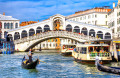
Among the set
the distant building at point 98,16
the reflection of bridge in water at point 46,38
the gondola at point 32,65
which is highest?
the distant building at point 98,16

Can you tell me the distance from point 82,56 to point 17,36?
22.9 meters

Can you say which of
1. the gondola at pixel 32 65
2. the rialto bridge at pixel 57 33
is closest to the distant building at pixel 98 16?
the rialto bridge at pixel 57 33

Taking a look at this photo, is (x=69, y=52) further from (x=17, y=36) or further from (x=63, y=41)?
(x=63, y=41)

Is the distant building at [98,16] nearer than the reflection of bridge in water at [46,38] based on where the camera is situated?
No

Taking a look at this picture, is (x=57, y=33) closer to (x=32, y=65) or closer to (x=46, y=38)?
(x=46, y=38)

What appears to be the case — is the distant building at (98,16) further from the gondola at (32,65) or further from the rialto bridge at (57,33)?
the gondola at (32,65)

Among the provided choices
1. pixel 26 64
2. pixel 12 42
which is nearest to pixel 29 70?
pixel 26 64

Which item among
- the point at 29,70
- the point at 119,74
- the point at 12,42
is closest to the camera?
the point at 119,74

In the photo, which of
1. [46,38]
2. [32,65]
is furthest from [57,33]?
[32,65]

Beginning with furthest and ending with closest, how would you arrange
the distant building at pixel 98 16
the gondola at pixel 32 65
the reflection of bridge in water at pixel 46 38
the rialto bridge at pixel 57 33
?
the distant building at pixel 98 16 → the rialto bridge at pixel 57 33 → the reflection of bridge in water at pixel 46 38 → the gondola at pixel 32 65

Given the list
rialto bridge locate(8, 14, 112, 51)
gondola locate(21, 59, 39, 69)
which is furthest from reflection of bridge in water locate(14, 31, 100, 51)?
gondola locate(21, 59, 39, 69)

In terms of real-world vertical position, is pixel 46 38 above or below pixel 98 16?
below

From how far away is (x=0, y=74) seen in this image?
1605cm

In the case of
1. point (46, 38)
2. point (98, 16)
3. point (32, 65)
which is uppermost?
point (98, 16)
